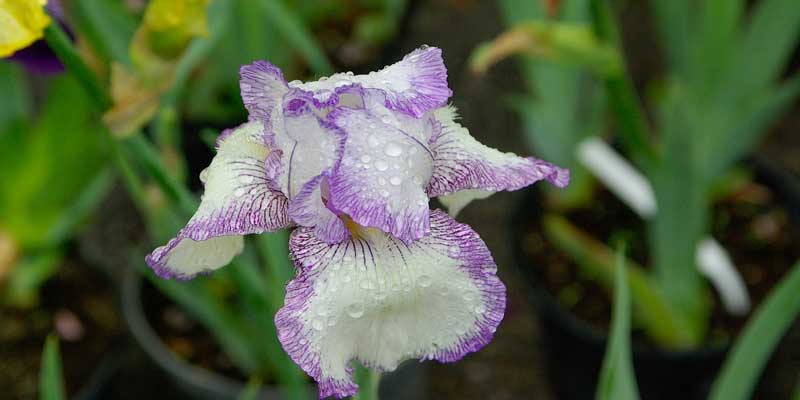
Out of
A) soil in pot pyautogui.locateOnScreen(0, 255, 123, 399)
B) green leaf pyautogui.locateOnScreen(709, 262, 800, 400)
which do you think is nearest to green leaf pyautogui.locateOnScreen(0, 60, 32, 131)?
soil in pot pyautogui.locateOnScreen(0, 255, 123, 399)

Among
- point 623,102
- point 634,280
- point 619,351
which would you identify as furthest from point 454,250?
point 634,280

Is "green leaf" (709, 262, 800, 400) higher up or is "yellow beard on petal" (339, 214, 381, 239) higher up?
"yellow beard on petal" (339, 214, 381, 239)

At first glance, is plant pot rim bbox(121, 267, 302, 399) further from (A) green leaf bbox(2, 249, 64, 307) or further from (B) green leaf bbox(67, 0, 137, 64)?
(B) green leaf bbox(67, 0, 137, 64)

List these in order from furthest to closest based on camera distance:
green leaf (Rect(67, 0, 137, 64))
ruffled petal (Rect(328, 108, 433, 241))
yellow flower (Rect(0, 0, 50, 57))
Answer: green leaf (Rect(67, 0, 137, 64)), yellow flower (Rect(0, 0, 50, 57)), ruffled petal (Rect(328, 108, 433, 241))

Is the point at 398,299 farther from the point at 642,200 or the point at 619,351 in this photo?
the point at 642,200

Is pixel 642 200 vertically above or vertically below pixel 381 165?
below

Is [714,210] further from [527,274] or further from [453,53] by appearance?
[453,53]

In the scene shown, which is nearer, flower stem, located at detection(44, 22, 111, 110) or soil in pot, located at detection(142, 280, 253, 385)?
flower stem, located at detection(44, 22, 111, 110)
